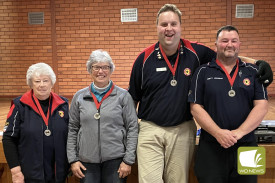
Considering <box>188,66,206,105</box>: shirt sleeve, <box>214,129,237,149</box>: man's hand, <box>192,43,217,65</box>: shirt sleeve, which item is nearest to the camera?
<box>214,129,237,149</box>: man's hand

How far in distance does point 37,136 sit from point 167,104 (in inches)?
39.1

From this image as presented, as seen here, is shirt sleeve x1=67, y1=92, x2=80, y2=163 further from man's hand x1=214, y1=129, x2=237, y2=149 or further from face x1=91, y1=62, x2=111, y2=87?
man's hand x1=214, y1=129, x2=237, y2=149

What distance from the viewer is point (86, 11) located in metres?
7.06

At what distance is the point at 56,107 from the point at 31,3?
6.19 metres

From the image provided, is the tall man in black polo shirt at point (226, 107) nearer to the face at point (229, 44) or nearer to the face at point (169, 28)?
the face at point (229, 44)

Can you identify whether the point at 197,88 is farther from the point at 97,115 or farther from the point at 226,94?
the point at 97,115

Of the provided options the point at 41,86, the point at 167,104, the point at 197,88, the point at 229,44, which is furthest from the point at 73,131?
the point at 229,44

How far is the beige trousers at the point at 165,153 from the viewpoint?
203 cm

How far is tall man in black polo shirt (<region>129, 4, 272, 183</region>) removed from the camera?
6.66ft

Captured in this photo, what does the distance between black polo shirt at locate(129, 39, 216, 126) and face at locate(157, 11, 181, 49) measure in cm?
14

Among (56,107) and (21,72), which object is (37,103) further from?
(21,72)

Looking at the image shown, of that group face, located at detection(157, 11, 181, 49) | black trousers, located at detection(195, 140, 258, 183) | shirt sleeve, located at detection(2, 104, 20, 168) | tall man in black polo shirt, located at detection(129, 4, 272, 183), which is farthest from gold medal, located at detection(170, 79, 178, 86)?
shirt sleeve, located at detection(2, 104, 20, 168)

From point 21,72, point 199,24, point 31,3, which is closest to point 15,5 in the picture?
point 31,3

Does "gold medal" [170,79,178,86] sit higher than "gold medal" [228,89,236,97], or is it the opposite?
"gold medal" [170,79,178,86]
